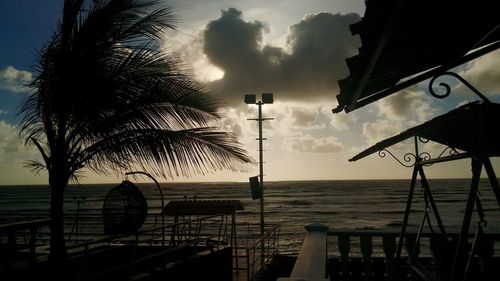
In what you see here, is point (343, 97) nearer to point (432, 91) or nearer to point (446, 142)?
point (432, 91)

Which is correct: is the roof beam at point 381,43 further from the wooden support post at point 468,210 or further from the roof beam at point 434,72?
the wooden support post at point 468,210

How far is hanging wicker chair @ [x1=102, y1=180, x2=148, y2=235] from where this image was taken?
28.5ft

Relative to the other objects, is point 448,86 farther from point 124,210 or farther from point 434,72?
point 124,210

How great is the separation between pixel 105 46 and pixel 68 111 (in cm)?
117

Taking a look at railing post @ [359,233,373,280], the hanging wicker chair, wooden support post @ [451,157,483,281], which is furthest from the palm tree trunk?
wooden support post @ [451,157,483,281]

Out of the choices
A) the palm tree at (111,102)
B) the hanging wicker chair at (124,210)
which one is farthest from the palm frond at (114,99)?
the hanging wicker chair at (124,210)

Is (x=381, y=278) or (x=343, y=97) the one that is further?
(x=381, y=278)

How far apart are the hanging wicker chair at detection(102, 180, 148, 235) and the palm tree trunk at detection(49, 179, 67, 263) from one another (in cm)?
308

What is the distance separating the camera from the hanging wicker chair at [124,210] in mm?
8680

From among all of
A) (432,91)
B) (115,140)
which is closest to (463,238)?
(432,91)

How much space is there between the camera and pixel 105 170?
605 centimetres

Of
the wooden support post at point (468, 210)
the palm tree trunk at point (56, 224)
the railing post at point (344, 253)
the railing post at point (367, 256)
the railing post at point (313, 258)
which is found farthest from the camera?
the palm tree trunk at point (56, 224)

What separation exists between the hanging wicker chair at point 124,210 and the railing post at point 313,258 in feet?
17.3

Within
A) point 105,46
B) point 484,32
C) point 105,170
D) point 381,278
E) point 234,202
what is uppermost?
point 105,46
